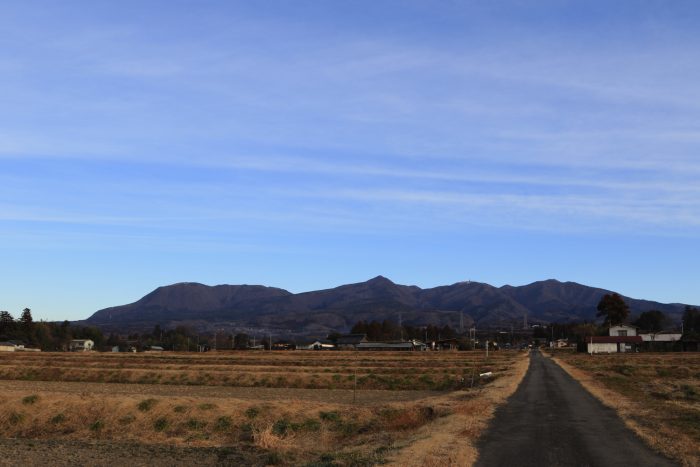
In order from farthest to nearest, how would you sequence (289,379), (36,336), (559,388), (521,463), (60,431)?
(36,336) < (289,379) < (559,388) < (60,431) < (521,463)

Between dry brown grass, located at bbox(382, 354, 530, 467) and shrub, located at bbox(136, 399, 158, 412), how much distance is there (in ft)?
45.5

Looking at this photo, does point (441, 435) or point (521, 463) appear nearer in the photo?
point (521, 463)

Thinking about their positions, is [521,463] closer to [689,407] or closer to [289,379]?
[689,407]

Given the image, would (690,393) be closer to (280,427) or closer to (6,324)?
(280,427)

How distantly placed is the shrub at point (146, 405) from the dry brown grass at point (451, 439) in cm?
1386

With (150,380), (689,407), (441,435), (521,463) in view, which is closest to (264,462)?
(441,435)

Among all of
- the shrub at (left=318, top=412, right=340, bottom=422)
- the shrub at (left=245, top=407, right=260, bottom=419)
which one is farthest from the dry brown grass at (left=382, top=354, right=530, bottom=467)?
the shrub at (left=245, top=407, right=260, bottom=419)

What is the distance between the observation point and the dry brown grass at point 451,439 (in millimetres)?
18141

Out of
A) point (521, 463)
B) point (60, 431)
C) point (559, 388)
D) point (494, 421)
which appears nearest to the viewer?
point (521, 463)

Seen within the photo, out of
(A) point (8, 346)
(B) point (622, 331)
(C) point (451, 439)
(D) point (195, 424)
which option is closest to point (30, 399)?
(D) point (195, 424)

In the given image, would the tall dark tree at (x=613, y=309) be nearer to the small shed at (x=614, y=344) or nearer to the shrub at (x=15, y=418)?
the small shed at (x=614, y=344)

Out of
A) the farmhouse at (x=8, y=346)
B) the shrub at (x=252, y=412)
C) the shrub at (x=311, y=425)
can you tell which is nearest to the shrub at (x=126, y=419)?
the shrub at (x=252, y=412)

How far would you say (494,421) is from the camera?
2803cm

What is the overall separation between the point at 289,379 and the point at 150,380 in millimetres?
12982
